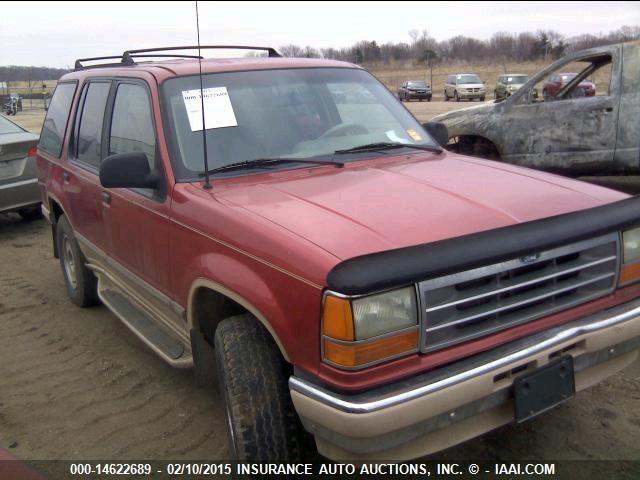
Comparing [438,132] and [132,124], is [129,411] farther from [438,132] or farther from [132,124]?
[438,132]

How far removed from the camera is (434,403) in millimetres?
2107

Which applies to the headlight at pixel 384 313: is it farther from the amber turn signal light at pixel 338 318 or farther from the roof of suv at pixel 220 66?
the roof of suv at pixel 220 66

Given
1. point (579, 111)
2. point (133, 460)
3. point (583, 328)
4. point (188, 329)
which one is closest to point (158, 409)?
point (133, 460)

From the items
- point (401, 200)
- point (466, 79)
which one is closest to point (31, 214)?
point (401, 200)

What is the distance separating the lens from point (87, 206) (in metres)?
4.28

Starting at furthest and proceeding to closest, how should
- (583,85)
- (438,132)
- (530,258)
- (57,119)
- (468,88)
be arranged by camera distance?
(468,88) → (583,85) → (57,119) → (438,132) → (530,258)

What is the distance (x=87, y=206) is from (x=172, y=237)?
5.14 feet

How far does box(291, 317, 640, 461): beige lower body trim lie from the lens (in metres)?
2.05

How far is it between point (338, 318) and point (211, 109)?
1.67m

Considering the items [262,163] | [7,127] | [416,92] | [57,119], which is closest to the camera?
[262,163]

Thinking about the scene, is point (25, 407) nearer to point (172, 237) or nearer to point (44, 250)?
point (172, 237)

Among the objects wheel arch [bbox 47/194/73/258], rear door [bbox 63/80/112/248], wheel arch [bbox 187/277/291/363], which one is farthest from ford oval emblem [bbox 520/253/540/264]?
wheel arch [bbox 47/194/73/258]

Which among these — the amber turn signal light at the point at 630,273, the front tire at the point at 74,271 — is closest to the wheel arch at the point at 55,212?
the front tire at the point at 74,271

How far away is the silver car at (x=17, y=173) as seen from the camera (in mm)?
7285
